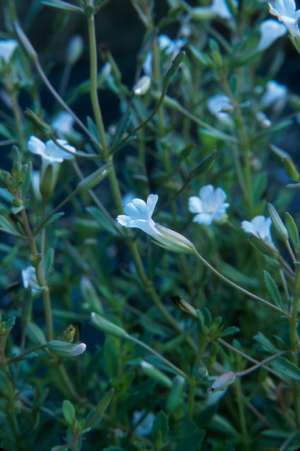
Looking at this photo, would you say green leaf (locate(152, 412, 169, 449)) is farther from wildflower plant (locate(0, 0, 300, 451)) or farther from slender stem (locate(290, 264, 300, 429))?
slender stem (locate(290, 264, 300, 429))

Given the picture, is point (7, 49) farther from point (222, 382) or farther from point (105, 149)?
point (222, 382)

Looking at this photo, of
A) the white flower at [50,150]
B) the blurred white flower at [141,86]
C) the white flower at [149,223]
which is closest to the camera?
the white flower at [149,223]

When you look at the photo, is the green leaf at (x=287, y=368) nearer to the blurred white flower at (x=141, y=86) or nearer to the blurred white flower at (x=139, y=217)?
the blurred white flower at (x=139, y=217)

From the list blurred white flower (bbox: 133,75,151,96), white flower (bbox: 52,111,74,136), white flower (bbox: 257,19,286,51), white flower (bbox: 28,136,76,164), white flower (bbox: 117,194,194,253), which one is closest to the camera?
white flower (bbox: 117,194,194,253)

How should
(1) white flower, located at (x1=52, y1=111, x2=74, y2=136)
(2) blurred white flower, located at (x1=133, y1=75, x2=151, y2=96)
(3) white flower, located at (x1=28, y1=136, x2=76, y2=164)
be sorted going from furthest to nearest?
(1) white flower, located at (x1=52, y1=111, x2=74, y2=136) → (2) blurred white flower, located at (x1=133, y1=75, x2=151, y2=96) → (3) white flower, located at (x1=28, y1=136, x2=76, y2=164)

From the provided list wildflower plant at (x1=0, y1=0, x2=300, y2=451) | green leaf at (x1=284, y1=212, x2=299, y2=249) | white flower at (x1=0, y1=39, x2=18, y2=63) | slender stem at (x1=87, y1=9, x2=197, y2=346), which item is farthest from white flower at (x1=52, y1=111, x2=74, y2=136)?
green leaf at (x1=284, y1=212, x2=299, y2=249)

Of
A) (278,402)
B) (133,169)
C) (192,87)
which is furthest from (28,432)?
→ (192,87)

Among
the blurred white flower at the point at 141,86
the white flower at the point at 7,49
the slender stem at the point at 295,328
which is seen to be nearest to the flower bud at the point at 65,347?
the slender stem at the point at 295,328
